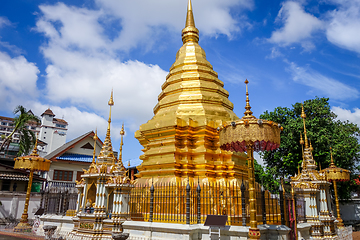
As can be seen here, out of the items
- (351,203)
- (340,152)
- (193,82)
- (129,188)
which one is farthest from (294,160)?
(129,188)

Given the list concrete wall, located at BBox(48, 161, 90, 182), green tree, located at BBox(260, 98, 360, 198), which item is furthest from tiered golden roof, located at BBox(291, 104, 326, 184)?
concrete wall, located at BBox(48, 161, 90, 182)

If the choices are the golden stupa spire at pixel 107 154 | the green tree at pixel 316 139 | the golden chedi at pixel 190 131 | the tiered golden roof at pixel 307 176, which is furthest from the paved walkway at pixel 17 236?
the green tree at pixel 316 139

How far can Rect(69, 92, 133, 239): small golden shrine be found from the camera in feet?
40.5

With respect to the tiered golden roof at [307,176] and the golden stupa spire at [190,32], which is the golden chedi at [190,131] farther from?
the tiered golden roof at [307,176]

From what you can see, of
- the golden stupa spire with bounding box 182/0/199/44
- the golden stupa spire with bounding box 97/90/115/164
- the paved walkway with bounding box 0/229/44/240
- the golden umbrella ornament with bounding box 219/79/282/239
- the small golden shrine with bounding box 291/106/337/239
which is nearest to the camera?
the golden umbrella ornament with bounding box 219/79/282/239

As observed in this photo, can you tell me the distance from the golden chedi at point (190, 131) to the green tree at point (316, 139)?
10.4m

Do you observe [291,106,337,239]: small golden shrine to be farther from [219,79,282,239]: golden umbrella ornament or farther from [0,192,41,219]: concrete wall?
[0,192,41,219]: concrete wall

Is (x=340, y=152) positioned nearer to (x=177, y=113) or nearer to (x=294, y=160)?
(x=294, y=160)

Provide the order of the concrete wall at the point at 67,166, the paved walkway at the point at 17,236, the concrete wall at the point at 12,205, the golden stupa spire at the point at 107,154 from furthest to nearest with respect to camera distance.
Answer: the concrete wall at the point at 67,166
the concrete wall at the point at 12,205
the golden stupa spire at the point at 107,154
the paved walkway at the point at 17,236

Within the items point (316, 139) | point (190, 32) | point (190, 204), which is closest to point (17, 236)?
point (190, 204)

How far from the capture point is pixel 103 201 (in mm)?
13289

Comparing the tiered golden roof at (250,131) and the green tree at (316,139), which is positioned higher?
the green tree at (316,139)

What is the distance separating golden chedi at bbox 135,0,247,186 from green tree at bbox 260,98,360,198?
10.4m

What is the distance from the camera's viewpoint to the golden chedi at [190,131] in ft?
49.5
